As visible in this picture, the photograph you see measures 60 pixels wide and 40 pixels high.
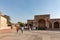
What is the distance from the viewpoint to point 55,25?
183ft

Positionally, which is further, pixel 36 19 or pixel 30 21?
pixel 30 21

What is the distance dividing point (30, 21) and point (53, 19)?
16.3 meters

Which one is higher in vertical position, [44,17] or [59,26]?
[44,17]

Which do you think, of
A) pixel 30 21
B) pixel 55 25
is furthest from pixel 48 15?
pixel 30 21

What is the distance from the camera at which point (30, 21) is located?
221ft

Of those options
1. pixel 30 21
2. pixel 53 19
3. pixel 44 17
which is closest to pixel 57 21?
pixel 53 19

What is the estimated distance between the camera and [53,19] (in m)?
53.3

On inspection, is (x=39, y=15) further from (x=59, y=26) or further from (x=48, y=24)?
(x=59, y=26)

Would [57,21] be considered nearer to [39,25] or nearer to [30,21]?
[39,25]

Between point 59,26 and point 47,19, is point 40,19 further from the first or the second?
point 59,26

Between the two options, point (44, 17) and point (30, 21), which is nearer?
point (44, 17)

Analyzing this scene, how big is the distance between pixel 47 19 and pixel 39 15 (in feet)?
12.4

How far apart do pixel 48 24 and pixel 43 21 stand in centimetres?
325

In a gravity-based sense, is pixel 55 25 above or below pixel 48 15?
below
